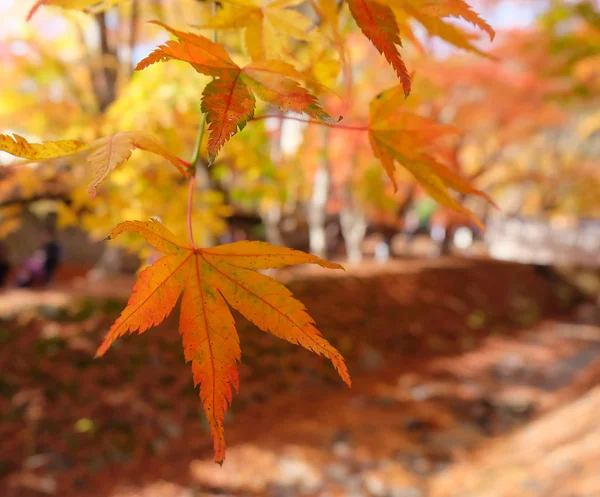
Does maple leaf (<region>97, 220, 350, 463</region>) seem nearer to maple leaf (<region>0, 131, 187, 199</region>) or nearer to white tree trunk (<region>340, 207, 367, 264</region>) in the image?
maple leaf (<region>0, 131, 187, 199</region>)

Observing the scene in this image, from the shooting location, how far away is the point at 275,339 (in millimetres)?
5059

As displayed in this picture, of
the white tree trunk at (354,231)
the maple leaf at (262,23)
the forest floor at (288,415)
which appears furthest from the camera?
the white tree trunk at (354,231)

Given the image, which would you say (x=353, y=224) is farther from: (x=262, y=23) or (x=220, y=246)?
(x=220, y=246)

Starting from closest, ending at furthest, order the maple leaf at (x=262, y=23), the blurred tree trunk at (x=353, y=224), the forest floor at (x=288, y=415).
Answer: the maple leaf at (x=262, y=23) < the forest floor at (x=288, y=415) < the blurred tree trunk at (x=353, y=224)

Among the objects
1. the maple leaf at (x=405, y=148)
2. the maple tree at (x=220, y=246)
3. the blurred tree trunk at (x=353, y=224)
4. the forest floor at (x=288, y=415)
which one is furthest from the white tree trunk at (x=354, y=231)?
the maple tree at (x=220, y=246)

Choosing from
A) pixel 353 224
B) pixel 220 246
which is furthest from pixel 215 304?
pixel 353 224

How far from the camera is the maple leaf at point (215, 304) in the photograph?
1.31 ft

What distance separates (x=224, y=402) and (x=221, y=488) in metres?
3.14

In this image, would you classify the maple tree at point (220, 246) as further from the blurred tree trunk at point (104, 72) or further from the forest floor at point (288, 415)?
the blurred tree trunk at point (104, 72)

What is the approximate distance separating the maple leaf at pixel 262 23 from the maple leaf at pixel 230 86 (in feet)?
0.40

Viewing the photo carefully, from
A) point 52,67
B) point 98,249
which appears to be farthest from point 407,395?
point 98,249

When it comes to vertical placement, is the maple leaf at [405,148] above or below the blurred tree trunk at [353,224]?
above

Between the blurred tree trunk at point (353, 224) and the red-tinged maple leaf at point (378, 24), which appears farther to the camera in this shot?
the blurred tree trunk at point (353, 224)

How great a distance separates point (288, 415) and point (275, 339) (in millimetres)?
996
